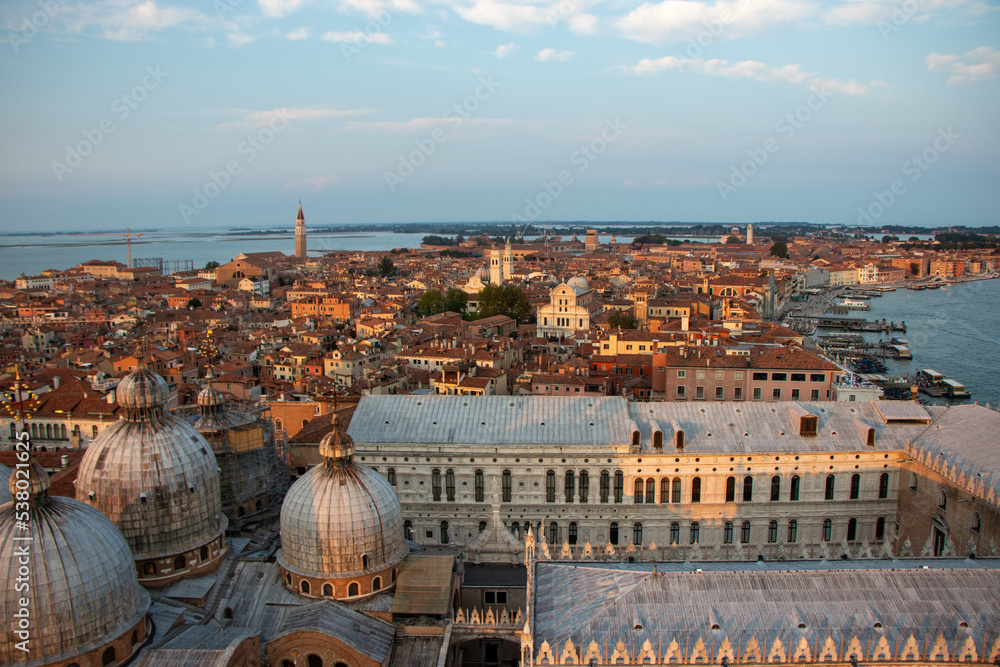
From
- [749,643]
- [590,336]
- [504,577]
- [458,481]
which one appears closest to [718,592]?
[749,643]

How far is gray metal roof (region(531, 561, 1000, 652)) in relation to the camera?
42.8 ft

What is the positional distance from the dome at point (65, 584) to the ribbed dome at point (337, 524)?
Result: 356 centimetres

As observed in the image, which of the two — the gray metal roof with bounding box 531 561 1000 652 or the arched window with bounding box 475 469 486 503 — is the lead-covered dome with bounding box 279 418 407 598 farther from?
the arched window with bounding box 475 469 486 503

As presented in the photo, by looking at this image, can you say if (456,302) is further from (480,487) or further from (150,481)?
(150,481)

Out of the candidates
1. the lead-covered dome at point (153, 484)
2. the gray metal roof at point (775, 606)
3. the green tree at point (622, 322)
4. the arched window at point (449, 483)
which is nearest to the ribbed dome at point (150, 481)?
the lead-covered dome at point (153, 484)

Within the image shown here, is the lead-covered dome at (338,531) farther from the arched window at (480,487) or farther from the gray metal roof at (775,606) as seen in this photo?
the arched window at (480,487)

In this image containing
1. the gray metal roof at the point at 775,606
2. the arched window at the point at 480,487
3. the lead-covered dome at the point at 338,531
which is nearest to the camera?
the gray metal roof at the point at 775,606

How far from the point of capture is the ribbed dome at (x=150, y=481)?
55.1 feet

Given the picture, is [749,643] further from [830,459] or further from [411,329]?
[411,329]

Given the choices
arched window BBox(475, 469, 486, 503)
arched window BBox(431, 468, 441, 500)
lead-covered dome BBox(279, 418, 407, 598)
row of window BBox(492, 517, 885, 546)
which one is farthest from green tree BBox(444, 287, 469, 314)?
lead-covered dome BBox(279, 418, 407, 598)

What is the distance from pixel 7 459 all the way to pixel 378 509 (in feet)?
61.1

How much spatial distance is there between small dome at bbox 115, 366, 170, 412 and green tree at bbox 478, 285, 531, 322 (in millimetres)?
66376

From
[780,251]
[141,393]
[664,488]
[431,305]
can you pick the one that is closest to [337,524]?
[141,393]

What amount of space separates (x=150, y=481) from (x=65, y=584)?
156 inches
